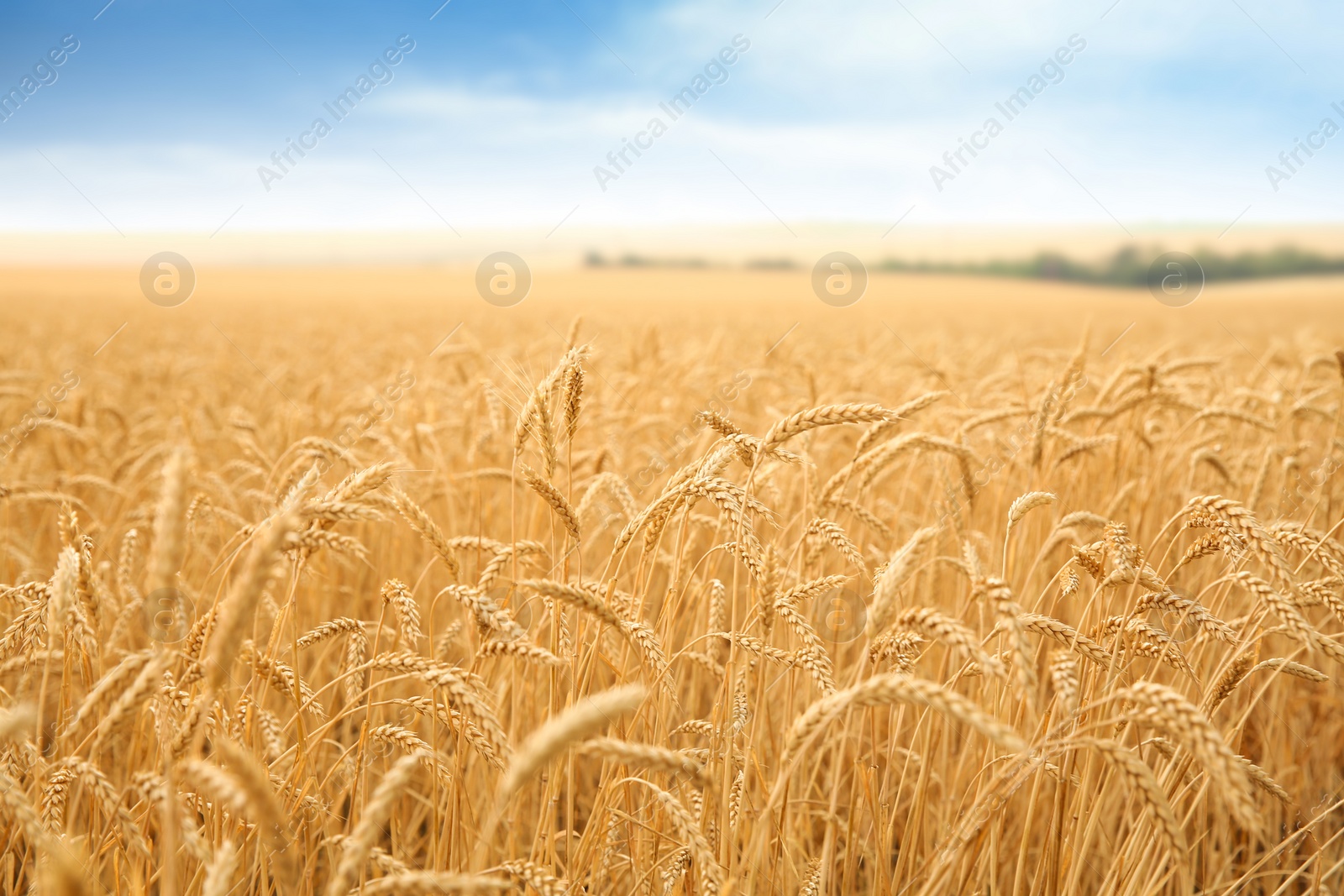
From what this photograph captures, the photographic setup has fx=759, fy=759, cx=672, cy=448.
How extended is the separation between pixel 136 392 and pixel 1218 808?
8284 millimetres

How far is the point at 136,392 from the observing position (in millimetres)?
7039

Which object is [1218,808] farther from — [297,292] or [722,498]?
[297,292]

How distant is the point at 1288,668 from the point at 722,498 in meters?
1.41

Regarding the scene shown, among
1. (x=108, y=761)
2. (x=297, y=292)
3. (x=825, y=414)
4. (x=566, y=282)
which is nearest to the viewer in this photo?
(x=825, y=414)

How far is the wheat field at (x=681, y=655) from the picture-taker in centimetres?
122

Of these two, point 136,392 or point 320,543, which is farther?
point 136,392

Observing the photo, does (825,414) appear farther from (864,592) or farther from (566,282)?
(566,282)

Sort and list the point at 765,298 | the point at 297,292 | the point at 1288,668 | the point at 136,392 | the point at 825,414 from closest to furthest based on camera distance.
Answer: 1. the point at 825,414
2. the point at 1288,668
3. the point at 136,392
4. the point at 765,298
5. the point at 297,292

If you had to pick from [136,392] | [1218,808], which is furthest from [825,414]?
[136,392]

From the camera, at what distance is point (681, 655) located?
1.62 metres

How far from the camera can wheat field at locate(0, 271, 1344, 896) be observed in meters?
1.22

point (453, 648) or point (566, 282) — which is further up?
point (566, 282)

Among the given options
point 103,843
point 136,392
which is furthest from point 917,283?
point 103,843

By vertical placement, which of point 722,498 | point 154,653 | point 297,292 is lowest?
point 154,653
